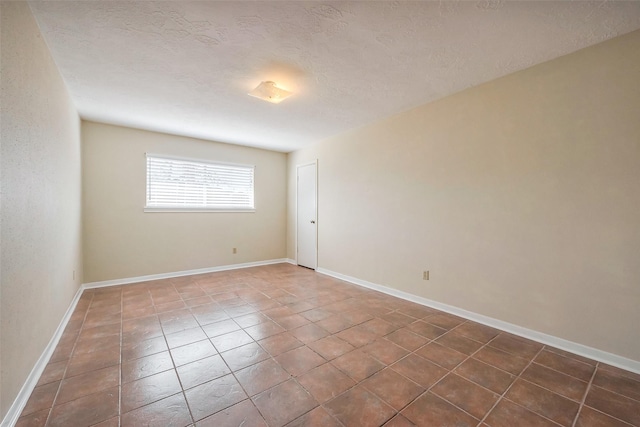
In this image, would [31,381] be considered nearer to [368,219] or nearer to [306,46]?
[306,46]

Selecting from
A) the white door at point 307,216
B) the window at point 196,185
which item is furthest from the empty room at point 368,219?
the white door at point 307,216

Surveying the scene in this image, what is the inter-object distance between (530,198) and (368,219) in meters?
2.03

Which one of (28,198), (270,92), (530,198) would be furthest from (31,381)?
(530,198)

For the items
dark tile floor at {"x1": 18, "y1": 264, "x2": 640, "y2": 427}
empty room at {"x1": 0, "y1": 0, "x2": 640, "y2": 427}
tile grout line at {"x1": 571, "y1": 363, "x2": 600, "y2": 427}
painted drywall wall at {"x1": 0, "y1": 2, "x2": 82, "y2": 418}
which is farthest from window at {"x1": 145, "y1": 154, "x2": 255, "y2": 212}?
tile grout line at {"x1": 571, "y1": 363, "x2": 600, "y2": 427}

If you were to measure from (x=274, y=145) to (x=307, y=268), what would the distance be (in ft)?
8.32

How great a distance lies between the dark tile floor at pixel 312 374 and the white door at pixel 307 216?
2168 millimetres

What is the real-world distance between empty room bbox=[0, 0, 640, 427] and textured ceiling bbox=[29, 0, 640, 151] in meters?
0.02

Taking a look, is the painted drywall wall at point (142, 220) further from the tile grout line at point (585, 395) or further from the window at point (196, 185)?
the tile grout line at point (585, 395)

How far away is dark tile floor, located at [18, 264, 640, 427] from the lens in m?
1.54

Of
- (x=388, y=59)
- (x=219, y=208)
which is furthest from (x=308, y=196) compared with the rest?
(x=388, y=59)

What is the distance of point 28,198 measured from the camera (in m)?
1.77

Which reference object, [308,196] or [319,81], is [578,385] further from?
[308,196]

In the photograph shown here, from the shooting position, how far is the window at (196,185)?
4.50m

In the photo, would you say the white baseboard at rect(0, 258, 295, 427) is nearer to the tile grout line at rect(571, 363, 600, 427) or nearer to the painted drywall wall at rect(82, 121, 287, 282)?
the painted drywall wall at rect(82, 121, 287, 282)
